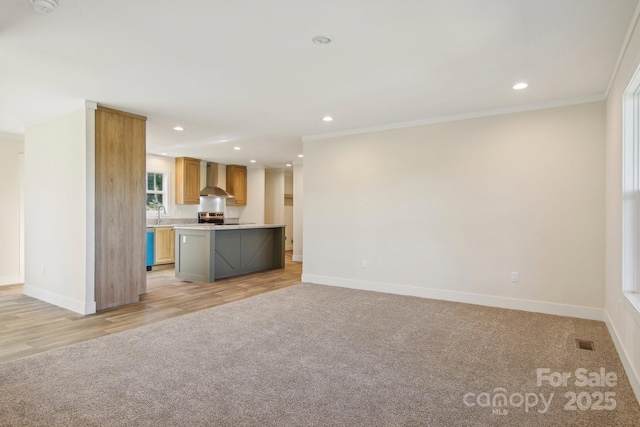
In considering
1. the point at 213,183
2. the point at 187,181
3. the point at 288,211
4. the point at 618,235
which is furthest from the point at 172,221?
the point at 618,235

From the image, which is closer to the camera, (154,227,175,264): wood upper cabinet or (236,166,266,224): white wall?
(154,227,175,264): wood upper cabinet

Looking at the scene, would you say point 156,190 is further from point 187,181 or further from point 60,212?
point 60,212

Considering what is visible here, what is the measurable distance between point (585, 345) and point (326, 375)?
2.38 meters

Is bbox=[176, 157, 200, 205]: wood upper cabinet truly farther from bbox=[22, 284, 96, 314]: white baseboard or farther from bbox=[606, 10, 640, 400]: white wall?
bbox=[606, 10, 640, 400]: white wall

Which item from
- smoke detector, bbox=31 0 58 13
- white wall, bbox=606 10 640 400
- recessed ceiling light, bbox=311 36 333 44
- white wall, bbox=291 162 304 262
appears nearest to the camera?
smoke detector, bbox=31 0 58 13

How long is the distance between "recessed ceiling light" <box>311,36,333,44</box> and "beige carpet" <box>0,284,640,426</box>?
2.47 m

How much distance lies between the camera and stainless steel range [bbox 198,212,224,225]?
28.6 ft

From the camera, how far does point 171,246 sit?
7852 millimetres

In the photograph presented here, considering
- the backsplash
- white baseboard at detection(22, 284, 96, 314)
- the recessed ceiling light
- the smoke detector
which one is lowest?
white baseboard at detection(22, 284, 96, 314)

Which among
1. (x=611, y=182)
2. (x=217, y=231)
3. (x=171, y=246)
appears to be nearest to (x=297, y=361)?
(x=611, y=182)

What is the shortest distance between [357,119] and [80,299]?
164 inches

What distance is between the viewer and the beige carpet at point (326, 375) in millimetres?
2047

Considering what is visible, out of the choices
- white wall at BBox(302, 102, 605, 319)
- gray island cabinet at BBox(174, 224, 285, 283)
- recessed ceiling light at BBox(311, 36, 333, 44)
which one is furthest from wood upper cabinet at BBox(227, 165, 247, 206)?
recessed ceiling light at BBox(311, 36, 333, 44)

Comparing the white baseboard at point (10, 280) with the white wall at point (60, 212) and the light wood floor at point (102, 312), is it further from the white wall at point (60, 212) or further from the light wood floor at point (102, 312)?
the white wall at point (60, 212)
